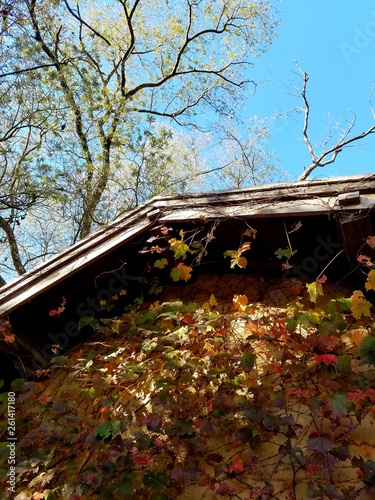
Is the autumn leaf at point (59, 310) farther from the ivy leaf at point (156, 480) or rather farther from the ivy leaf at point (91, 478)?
the ivy leaf at point (156, 480)

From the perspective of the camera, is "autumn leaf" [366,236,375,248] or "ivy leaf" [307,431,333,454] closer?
"ivy leaf" [307,431,333,454]

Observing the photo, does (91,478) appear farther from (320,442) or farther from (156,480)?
(320,442)

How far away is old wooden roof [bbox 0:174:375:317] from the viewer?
7.79 ft

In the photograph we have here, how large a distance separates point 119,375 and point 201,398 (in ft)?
2.09

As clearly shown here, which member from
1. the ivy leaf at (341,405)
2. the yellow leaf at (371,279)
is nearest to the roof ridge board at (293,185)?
the yellow leaf at (371,279)

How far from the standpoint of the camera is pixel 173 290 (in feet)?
11.4

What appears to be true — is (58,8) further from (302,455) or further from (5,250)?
(302,455)

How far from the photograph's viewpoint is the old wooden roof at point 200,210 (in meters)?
2.37

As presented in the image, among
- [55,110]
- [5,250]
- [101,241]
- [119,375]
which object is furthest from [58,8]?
[119,375]

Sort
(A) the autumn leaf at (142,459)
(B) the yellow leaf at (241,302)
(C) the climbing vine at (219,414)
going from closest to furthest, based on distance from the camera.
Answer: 1. (C) the climbing vine at (219,414)
2. (A) the autumn leaf at (142,459)
3. (B) the yellow leaf at (241,302)

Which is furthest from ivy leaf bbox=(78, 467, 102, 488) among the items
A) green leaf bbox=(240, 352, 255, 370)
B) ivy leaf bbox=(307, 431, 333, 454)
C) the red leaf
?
the red leaf

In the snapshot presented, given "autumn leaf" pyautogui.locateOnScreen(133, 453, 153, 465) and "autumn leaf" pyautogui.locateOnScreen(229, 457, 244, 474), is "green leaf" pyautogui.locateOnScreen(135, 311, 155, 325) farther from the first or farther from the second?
"autumn leaf" pyautogui.locateOnScreen(229, 457, 244, 474)

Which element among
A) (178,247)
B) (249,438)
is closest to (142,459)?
(249,438)

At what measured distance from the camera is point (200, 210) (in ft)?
9.33
